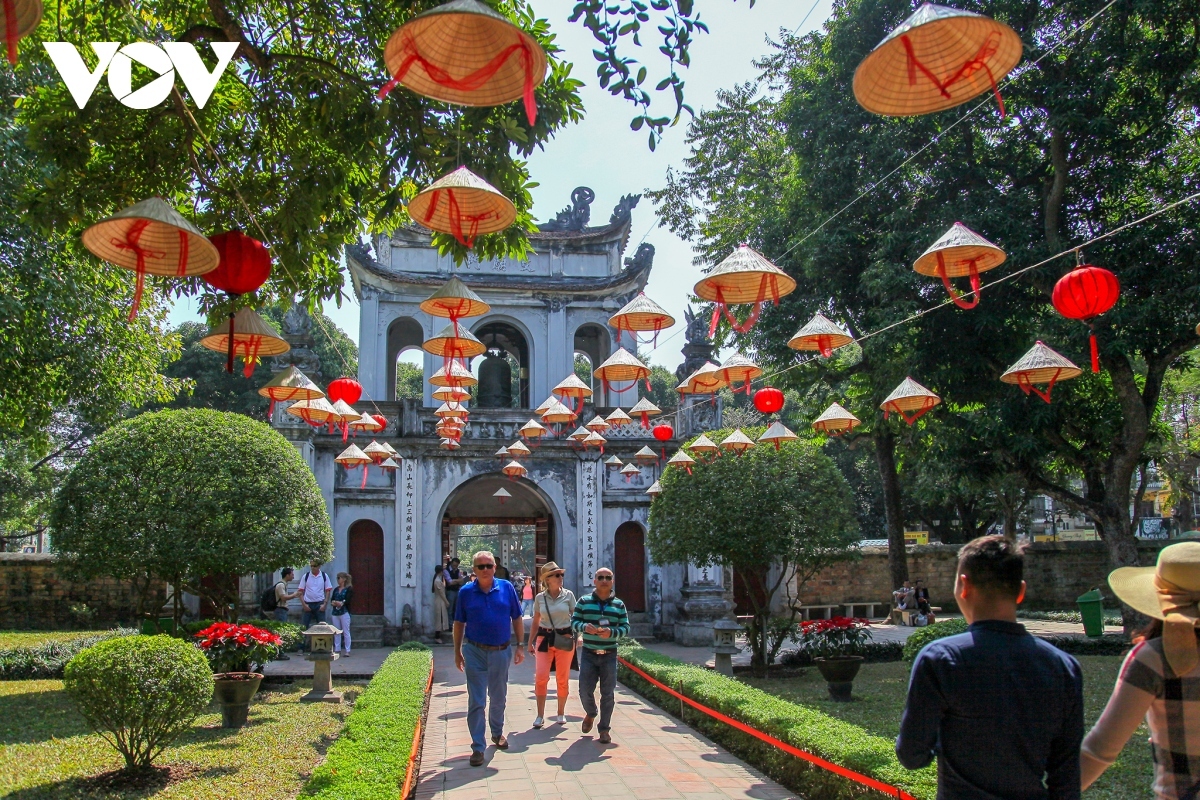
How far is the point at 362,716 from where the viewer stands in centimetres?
787

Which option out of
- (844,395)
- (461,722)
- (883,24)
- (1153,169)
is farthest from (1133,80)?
(461,722)

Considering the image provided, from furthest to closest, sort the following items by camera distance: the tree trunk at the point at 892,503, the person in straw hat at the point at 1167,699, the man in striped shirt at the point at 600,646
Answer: the tree trunk at the point at 892,503
the man in striped shirt at the point at 600,646
the person in straw hat at the point at 1167,699

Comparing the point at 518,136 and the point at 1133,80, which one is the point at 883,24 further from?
the point at 518,136

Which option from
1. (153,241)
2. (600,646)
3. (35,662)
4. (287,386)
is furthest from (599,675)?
(35,662)

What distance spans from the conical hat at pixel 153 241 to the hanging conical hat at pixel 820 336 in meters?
6.51

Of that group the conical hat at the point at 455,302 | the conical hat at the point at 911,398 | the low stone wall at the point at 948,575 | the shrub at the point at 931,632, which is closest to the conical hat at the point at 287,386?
the conical hat at the point at 455,302

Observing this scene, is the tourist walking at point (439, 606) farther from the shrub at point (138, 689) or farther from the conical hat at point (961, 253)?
the conical hat at point (961, 253)

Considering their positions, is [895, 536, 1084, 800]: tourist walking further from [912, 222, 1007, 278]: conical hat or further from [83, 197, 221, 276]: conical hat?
[912, 222, 1007, 278]: conical hat

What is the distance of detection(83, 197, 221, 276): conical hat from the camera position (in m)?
4.70

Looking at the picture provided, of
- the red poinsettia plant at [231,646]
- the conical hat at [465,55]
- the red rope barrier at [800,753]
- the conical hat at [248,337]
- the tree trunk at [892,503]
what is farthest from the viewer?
the tree trunk at [892,503]

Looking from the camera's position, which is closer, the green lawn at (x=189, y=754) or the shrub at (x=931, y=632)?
the green lawn at (x=189, y=754)

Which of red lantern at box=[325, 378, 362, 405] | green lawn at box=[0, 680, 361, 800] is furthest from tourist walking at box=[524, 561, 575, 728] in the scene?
red lantern at box=[325, 378, 362, 405]

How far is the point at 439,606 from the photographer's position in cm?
1891

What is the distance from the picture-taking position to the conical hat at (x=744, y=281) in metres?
7.80
